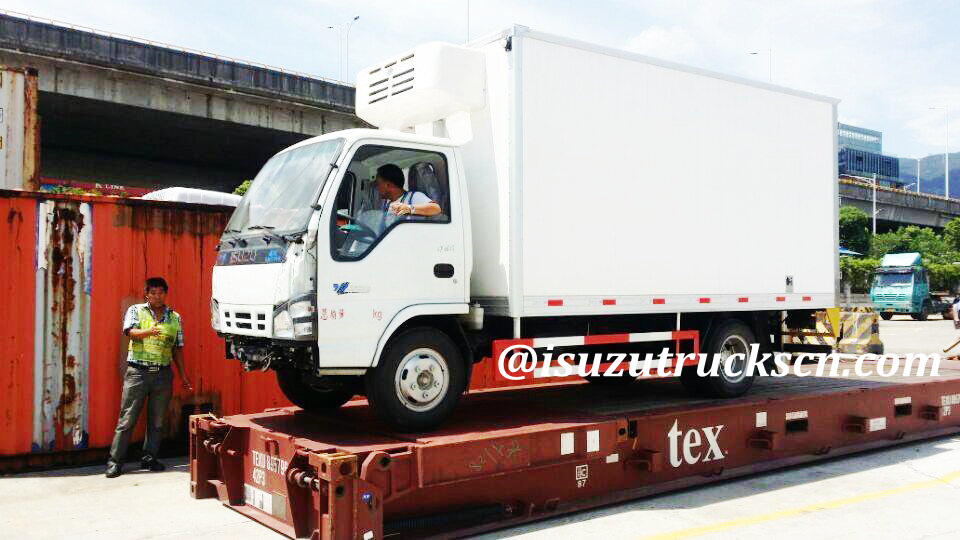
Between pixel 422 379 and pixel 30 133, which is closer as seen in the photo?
pixel 422 379

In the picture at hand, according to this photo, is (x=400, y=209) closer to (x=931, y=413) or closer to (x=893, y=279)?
(x=931, y=413)

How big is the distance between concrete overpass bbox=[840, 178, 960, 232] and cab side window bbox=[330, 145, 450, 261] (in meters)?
61.0

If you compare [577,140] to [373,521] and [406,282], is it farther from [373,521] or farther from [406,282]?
[373,521]

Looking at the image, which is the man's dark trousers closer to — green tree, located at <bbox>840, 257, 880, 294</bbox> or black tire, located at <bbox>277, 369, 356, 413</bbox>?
black tire, located at <bbox>277, 369, 356, 413</bbox>

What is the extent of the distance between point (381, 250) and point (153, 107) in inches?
1074

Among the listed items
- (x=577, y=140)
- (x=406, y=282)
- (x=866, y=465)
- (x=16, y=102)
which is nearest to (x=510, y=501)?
(x=406, y=282)

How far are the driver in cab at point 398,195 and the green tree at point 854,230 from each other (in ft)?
184

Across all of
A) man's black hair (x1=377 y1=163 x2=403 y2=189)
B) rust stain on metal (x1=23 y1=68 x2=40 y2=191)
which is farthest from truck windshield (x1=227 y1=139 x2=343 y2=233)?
rust stain on metal (x1=23 y1=68 x2=40 y2=191)

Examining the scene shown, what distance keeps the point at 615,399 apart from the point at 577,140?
106 inches

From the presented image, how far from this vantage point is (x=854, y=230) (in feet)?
187

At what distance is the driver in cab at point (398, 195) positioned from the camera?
5789mm

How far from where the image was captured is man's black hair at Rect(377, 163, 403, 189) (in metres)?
5.88

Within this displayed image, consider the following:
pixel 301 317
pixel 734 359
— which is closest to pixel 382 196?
pixel 301 317

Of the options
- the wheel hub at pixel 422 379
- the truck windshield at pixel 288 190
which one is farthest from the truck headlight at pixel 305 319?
the wheel hub at pixel 422 379
